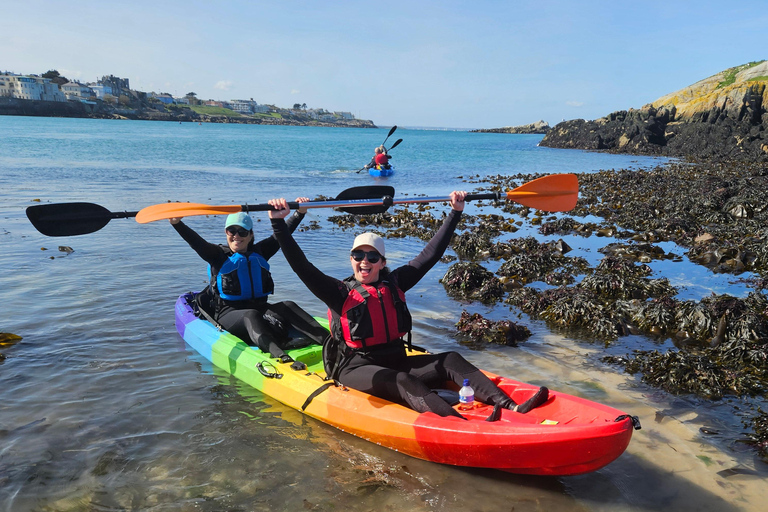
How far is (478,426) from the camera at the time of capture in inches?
154

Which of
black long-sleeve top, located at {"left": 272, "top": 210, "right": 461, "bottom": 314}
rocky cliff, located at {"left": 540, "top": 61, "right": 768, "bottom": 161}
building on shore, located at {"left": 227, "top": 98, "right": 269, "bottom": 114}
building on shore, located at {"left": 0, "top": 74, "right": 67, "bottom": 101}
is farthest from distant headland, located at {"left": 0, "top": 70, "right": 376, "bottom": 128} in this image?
black long-sleeve top, located at {"left": 272, "top": 210, "right": 461, "bottom": 314}

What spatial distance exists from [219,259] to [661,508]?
4660 mm

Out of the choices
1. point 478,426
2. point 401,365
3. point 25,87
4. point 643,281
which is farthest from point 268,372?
point 25,87

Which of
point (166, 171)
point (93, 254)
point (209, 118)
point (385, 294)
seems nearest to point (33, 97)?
point (209, 118)

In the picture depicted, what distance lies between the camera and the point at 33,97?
11556 centimetres

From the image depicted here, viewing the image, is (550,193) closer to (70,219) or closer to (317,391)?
(317,391)

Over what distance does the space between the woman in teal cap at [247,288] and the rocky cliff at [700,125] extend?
104ft

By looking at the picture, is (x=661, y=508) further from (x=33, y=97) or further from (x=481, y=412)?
(x=33, y=97)

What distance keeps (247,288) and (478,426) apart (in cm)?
320

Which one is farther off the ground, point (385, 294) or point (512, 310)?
point (385, 294)

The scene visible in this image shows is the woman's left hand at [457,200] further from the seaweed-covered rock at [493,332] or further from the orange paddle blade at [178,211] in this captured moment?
the seaweed-covered rock at [493,332]

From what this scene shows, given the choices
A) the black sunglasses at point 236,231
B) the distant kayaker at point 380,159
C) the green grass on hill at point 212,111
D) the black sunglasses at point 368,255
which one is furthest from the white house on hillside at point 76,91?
the black sunglasses at point 368,255

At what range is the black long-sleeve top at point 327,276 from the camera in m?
4.26

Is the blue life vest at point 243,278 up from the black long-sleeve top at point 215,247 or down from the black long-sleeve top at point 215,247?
down
